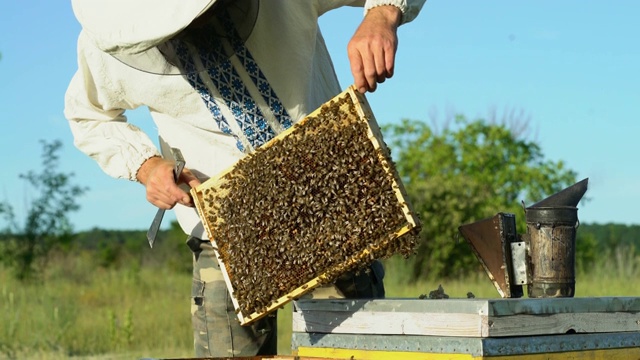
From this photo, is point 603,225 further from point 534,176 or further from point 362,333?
point 362,333

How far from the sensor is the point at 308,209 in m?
3.16

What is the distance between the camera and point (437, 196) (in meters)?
17.5

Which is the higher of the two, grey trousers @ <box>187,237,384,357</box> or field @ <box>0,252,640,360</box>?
field @ <box>0,252,640,360</box>

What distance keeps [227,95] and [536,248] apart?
55.3 inches

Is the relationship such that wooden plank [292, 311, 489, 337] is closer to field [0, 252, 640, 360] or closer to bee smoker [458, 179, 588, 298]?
bee smoker [458, 179, 588, 298]

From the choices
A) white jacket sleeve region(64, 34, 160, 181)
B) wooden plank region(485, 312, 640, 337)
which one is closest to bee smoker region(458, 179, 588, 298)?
wooden plank region(485, 312, 640, 337)

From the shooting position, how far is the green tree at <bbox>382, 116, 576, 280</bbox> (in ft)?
56.4

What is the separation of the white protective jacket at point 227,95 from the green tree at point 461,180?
13.3m

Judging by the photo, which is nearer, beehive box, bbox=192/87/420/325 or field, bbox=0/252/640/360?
beehive box, bbox=192/87/420/325

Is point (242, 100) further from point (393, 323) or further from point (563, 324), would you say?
point (563, 324)

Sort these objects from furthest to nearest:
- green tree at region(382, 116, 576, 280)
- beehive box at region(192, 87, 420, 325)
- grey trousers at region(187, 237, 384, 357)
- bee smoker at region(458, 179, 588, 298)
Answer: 1. green tree at region(382, 116, 576, 280)
2. grey trousers at region(187, 237, 384, 357)
3. bee smoker at region(458, 179, 588, 298)
4. beehive box at region(192, 87, 420, 325)

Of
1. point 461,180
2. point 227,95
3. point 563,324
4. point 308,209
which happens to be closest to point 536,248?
point 563,324

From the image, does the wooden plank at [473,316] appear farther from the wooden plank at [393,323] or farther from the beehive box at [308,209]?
the beehive box at [308,209]

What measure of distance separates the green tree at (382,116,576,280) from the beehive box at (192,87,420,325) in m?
13.8
